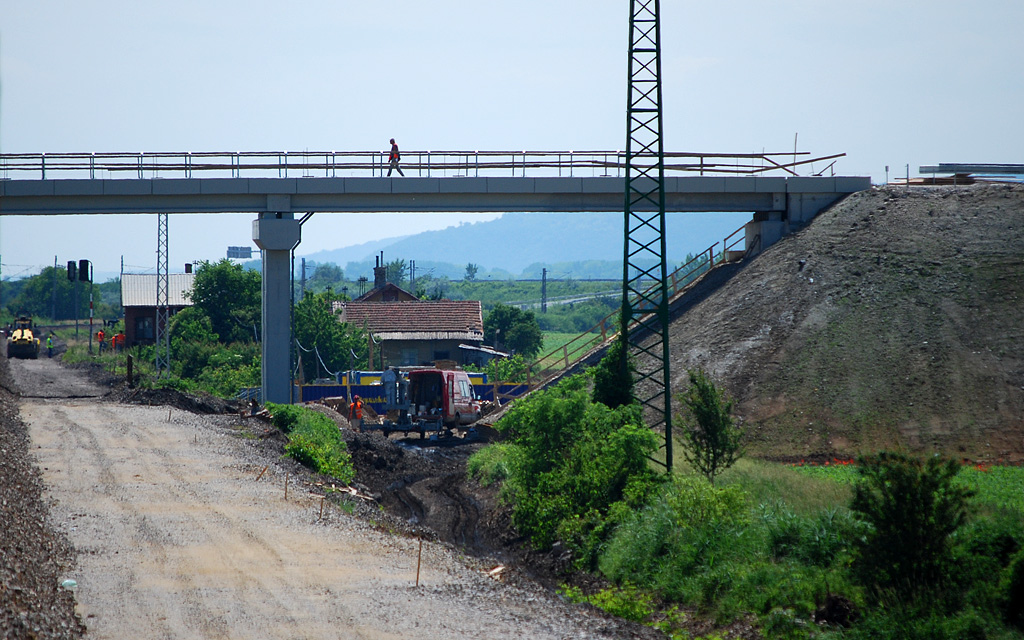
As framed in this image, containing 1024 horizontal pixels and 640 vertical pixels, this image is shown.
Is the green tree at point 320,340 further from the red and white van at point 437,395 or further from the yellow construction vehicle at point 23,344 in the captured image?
the yellow construction vehicle at point 23,344

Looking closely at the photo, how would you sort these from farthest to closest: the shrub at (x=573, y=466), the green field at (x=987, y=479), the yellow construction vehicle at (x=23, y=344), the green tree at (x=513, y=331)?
the green tree at (x=513, y=331) < the yellow construction vehicle at (x=23, y=344) < the shrub at (x=573, y=466) < the green field at (x=987, y=479)

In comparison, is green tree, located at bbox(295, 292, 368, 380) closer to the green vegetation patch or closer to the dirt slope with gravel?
the green vegetation patch

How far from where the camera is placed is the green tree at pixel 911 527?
452 inches

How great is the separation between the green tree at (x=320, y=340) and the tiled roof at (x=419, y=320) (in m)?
5.38

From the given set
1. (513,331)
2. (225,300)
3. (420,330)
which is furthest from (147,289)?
(513,331)

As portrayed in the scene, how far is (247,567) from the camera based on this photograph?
13.6 m

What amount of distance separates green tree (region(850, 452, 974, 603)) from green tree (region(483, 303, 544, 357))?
68.5 meters

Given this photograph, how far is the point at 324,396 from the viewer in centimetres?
4050

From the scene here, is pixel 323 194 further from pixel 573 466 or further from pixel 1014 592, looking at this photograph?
pixel 1014 592

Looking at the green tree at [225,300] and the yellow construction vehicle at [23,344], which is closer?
the green tree at [225,300]

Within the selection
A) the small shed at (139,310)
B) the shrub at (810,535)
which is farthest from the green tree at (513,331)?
the shrub at (810,535)

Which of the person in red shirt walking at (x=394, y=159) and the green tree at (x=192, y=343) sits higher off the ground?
the person in red shirt walking at (x=394, y=159)

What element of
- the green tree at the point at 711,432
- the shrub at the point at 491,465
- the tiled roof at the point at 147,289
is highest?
the tiled roof at the point at 147,289

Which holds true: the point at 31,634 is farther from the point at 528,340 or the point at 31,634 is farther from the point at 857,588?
the point at 528,340
